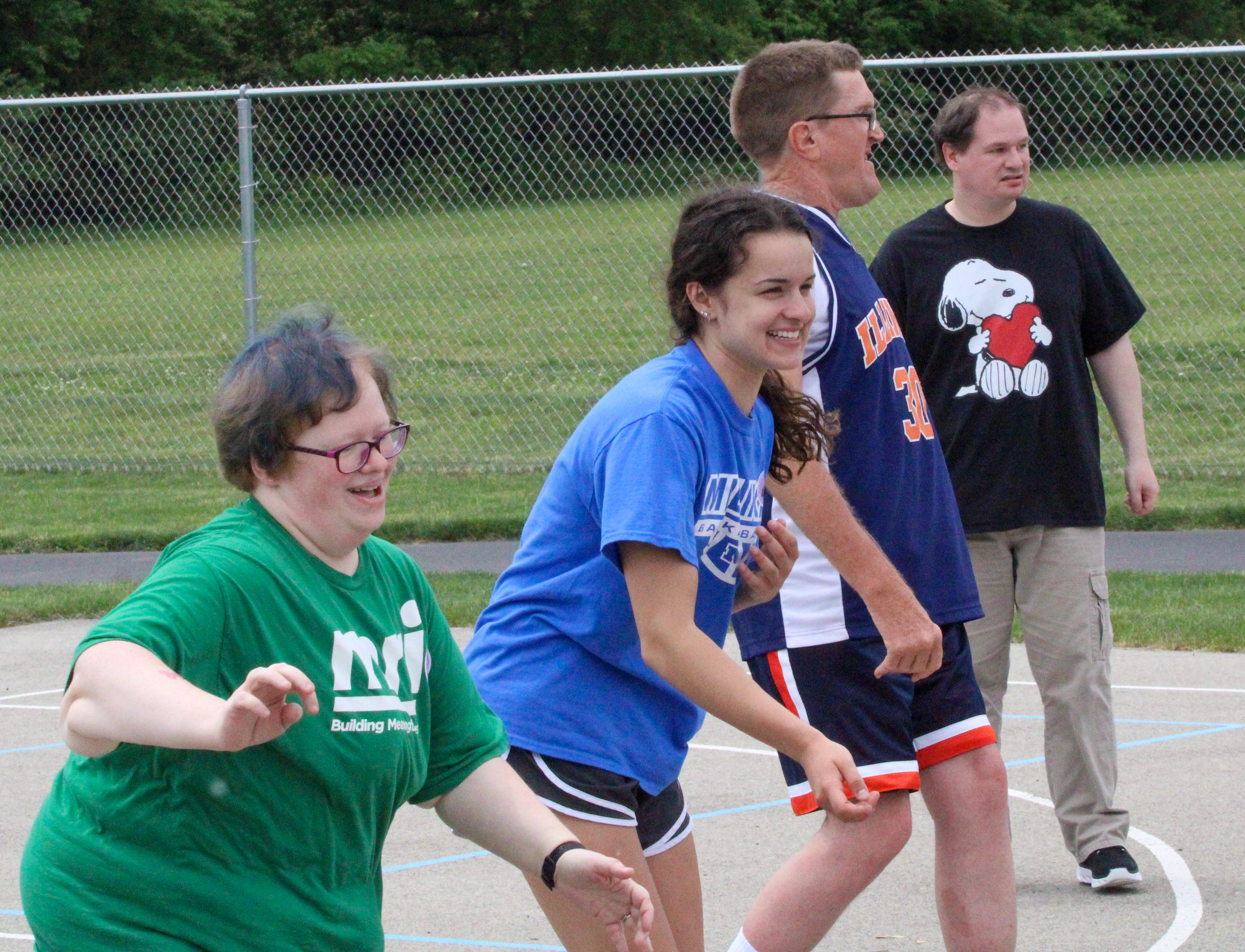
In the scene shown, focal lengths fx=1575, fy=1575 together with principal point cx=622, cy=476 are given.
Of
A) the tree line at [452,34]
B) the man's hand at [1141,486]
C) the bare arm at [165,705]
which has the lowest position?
the man's hand at [1141,486]

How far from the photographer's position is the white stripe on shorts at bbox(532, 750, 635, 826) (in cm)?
291

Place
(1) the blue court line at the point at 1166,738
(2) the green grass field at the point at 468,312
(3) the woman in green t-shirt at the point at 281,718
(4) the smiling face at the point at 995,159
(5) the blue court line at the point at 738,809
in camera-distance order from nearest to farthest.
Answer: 1. (3) the woman in green t-shirt at the point at 281,718
2. (4) the smiling face at the point at 995,159
3. (5) the blue court line at the point at 738,809
4. (1) the blue court line at the point at 1166,738
5. (2) the green grass field at the point at 468,312

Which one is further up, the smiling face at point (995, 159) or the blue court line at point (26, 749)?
the smiling face at point (995, 159)

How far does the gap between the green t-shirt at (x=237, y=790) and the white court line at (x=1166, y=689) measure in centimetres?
484

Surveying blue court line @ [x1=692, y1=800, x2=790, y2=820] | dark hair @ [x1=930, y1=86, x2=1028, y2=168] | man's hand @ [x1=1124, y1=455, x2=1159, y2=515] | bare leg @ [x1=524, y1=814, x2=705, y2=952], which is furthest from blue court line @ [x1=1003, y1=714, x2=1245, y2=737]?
bare leg @ [x1=524, y1=814, x2=705, y2=952]

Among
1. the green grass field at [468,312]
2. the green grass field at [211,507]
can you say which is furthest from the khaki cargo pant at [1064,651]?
the green grass field at [468,312]

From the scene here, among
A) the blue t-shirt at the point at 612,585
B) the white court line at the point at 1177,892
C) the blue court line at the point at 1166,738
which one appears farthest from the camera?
the blue court line at the point at 1166,738

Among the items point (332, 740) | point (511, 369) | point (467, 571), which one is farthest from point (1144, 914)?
point (511, 369)

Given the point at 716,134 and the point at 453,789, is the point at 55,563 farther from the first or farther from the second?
the point at 453,789

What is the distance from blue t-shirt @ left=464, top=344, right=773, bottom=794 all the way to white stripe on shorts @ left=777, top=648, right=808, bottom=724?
0.39 meters

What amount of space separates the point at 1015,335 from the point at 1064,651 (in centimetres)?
94

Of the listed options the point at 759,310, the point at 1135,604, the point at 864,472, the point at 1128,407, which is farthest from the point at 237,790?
the point at 1135,604

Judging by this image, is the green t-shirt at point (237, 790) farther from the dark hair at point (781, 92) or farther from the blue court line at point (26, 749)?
the blue court line at point (26, 749)

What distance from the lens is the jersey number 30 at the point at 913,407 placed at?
3453 millimetres
